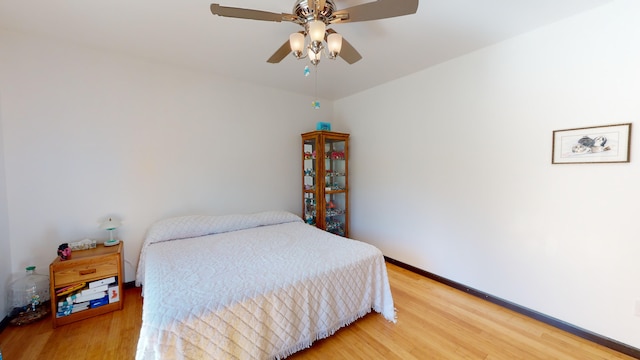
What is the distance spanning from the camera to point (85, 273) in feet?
6.57

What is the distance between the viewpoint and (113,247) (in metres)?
2.27

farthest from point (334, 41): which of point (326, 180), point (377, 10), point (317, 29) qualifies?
point (326, 180)

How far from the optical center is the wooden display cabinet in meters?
3.42

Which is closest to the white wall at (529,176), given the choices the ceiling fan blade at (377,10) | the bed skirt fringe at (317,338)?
the bed skirt fringe at (317,338)

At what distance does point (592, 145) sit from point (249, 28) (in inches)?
109

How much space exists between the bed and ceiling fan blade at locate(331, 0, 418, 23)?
5.41ft

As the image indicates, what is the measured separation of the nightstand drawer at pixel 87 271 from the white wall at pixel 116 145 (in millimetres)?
461

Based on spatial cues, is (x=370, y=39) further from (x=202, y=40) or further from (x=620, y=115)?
(x=620, y=115)

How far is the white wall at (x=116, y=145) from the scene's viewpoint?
2072mm

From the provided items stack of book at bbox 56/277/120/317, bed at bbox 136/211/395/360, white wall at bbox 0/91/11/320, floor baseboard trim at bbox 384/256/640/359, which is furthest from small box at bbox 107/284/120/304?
floor baseboard trim at bbox 384/256/640/359

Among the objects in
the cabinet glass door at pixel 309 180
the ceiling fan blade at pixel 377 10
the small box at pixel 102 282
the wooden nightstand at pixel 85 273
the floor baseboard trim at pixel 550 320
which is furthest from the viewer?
the cabinet glass door at pixel 309 180

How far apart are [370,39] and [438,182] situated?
1.66 meters

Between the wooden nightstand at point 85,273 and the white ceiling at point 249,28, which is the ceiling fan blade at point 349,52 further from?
the wooden nightstand at point 85,273

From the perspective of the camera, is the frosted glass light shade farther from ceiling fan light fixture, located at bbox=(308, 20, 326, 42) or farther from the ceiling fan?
ceiling fan light fixture, located at bbox=(308, 20, 326, 42)
